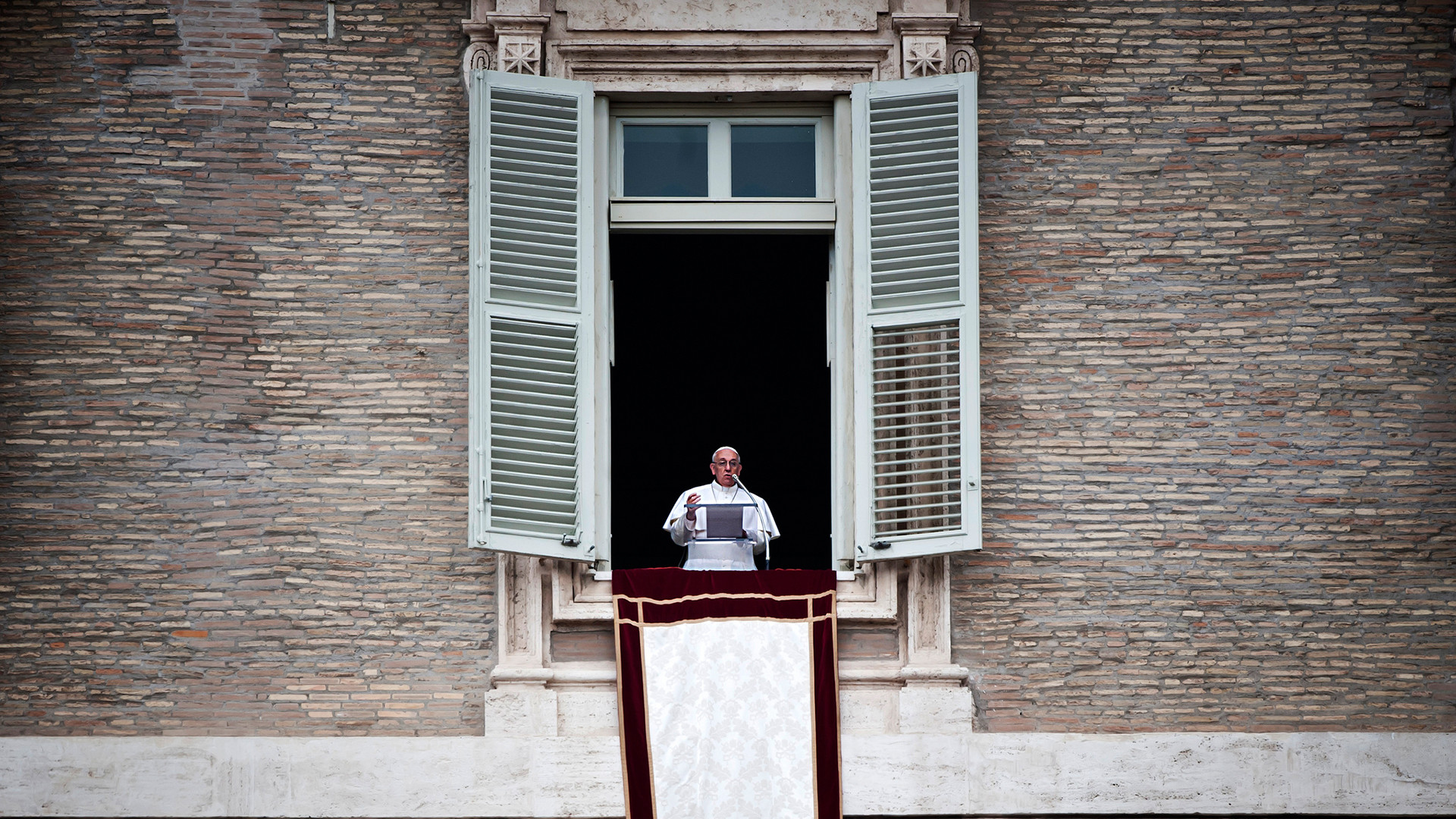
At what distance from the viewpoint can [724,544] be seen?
778 centimetres

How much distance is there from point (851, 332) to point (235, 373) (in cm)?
288

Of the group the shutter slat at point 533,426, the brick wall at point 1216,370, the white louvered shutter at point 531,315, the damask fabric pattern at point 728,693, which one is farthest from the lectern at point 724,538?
the brick wall at point 1216,370

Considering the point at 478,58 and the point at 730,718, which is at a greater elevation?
the point at 478,58

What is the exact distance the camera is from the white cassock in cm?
776

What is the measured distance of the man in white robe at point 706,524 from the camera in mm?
7770

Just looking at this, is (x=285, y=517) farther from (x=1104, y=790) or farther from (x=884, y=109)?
(x=1104, y=790)

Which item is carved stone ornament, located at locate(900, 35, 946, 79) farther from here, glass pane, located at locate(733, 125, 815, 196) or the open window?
glass pane, located at locate(733, 125, 815, 196)

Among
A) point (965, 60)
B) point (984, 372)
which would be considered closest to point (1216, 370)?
point (984, 372)

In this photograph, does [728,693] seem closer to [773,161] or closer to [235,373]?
[773,161]

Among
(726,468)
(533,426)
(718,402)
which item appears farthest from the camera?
(718,402)

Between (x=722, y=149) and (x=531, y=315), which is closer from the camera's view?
(x=531, y=315)

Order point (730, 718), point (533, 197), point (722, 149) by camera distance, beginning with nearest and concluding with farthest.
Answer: point (730, 718), point (533, 197), point (722, 149)

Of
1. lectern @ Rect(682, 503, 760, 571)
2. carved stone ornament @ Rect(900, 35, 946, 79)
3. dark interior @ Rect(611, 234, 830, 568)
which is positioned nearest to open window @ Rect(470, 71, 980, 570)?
carved stone ornament @ Rect(900, 35, 946, 79)

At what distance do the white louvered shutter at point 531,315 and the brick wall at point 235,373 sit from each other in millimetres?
295
